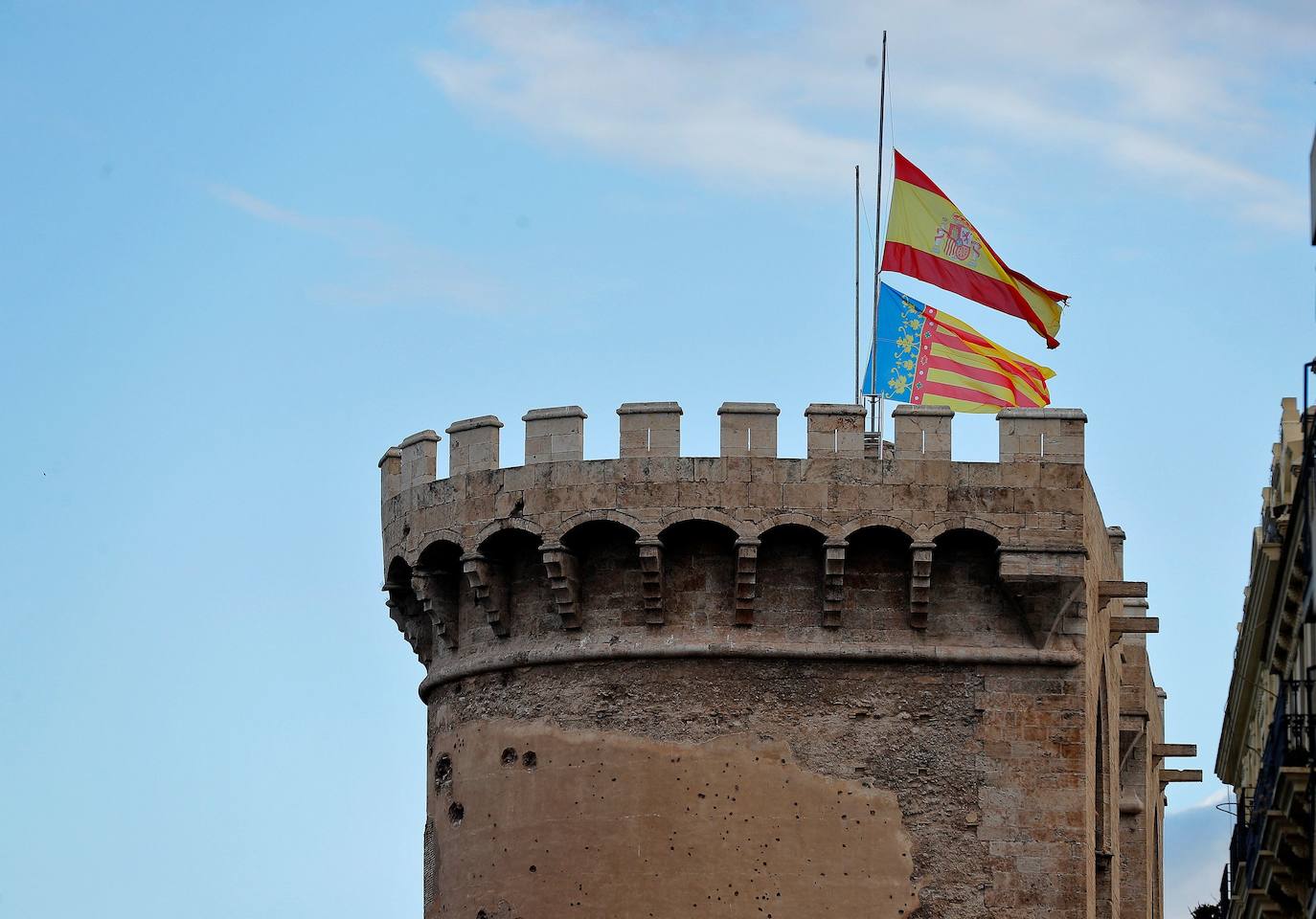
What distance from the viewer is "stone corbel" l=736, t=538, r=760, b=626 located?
2923 cm

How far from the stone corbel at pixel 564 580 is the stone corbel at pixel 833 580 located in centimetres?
233

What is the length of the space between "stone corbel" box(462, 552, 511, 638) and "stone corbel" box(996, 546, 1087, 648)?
476 centimetres

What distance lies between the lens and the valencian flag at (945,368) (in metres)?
32.7

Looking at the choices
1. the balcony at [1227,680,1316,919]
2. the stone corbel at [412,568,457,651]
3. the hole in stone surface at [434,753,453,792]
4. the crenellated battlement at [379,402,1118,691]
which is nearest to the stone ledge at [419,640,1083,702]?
the crenellated battlement at [379,402,1118,691]

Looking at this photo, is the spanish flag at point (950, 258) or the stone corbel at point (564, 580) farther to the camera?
the spanish flag at point (950, 258)

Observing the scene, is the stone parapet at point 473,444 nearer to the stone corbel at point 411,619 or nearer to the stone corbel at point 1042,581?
the stone corbel at point 411,619

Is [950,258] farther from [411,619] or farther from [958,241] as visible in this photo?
[411,619]

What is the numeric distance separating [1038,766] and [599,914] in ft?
13.7

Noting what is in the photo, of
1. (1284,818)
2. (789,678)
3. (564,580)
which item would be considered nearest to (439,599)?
(564,580)

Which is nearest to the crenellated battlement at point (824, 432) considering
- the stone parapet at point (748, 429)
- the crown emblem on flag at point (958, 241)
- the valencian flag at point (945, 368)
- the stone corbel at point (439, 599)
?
the stone parapet at point (748, 429)

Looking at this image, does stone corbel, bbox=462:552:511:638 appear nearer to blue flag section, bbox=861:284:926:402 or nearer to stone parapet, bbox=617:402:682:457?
stone parapet, bbox=617:402:682:457

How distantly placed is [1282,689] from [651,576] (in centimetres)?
575

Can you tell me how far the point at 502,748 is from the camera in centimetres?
3019

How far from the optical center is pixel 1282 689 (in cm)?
2839
